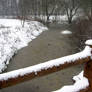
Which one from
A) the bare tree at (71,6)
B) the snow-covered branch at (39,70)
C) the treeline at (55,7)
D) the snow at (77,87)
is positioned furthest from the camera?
the bare tree at (71,6)

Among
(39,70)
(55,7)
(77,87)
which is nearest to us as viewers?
(39,70)

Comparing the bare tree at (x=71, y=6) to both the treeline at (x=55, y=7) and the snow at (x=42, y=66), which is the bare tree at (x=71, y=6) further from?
the snow at (x=42, y=66)

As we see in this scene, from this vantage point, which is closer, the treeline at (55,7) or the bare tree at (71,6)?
the treeline at (55,7)

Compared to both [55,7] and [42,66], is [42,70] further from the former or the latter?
[55,7]

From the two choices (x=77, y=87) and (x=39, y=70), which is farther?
(x=77, y=87)

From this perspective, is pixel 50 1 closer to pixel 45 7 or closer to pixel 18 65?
pixel 45 7

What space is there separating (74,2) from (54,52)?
18.1 metres

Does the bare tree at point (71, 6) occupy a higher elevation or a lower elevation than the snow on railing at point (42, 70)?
higher

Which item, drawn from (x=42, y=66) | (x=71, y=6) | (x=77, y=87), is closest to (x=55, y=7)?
(x=71, y=6)

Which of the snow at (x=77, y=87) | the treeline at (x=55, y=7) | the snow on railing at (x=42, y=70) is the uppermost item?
the treeline at (x=55, y=7)

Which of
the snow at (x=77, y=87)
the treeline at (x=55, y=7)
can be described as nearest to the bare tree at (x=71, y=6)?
the treeline at (x=55, y=7)

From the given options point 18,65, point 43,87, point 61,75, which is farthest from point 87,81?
point 18,65

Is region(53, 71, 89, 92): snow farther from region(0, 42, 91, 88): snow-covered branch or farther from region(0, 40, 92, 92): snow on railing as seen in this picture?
region(0, 42, 91, 88): snow-covered branch

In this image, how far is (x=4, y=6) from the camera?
142 feet
